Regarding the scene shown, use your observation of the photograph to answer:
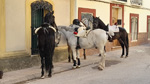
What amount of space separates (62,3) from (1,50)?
13.6ft

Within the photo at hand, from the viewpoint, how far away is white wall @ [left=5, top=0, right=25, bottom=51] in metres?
8.16

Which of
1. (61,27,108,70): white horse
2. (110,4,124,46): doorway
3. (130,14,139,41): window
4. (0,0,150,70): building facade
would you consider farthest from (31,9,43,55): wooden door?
(130,14,139,41): window

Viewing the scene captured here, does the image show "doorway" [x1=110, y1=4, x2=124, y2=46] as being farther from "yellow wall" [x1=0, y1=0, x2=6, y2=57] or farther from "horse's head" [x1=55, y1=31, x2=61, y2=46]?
"yellow wall" [x1=0, y1=0, x2=6, y2=57]

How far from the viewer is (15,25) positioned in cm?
841

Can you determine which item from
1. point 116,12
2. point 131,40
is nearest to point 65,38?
point 116,12

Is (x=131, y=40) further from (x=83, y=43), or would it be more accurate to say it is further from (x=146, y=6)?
(x=83, y=43)

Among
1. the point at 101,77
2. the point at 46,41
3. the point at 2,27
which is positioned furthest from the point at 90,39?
the point at 2,27

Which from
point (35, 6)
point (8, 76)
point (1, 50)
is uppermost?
point (35, 6)

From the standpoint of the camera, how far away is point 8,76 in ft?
24.4

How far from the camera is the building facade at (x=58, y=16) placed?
8141 millimetres

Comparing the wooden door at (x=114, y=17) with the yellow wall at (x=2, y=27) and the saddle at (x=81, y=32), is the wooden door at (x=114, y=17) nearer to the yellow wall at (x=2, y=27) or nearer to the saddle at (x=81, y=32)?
the saddle at (x=81, y=32)

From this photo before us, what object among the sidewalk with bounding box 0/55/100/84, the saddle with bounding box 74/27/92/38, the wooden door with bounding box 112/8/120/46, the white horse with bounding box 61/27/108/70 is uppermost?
the wooden door with bounding box 112/8/120/46

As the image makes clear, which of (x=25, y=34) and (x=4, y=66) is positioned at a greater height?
(x=25, y=34)

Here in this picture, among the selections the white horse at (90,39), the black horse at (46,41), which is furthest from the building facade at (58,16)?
the black horse at (46,41)
